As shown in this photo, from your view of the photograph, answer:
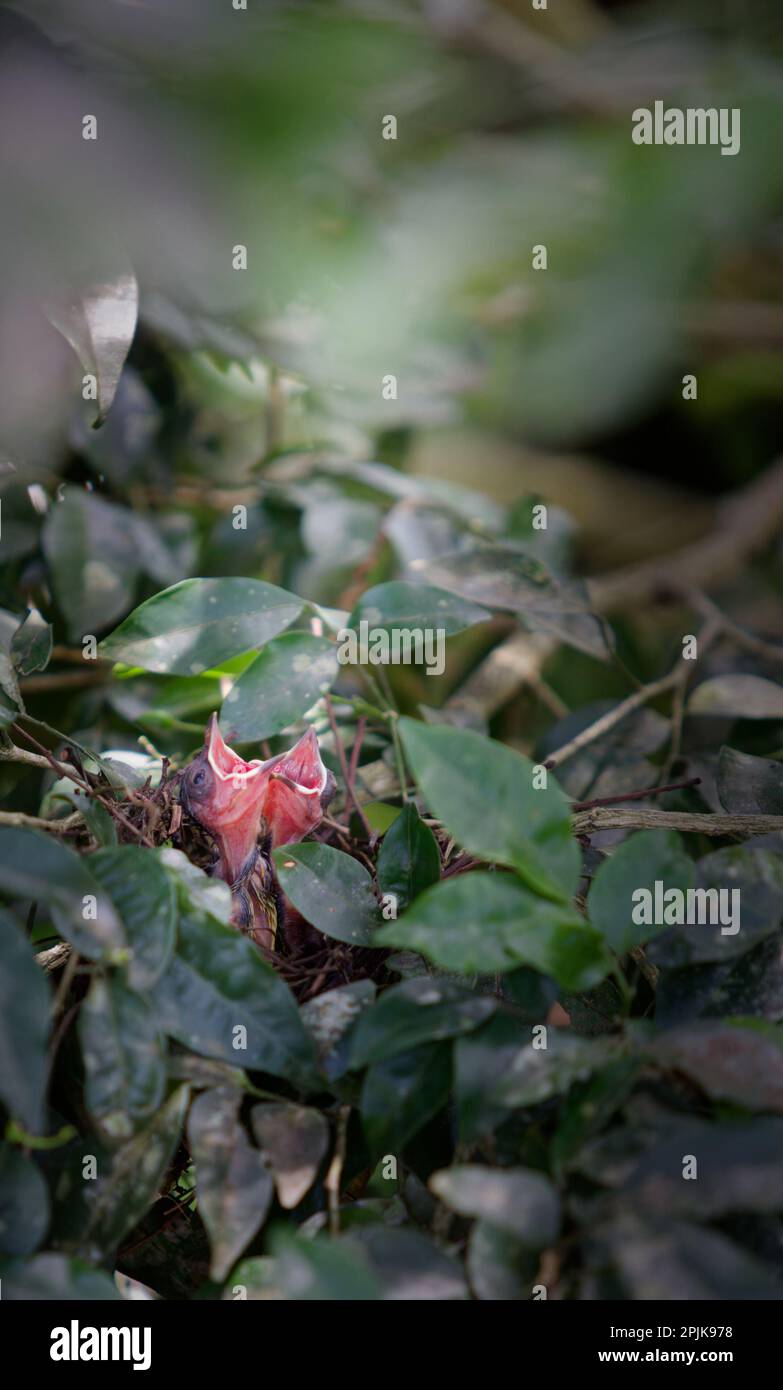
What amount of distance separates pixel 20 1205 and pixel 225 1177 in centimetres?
10

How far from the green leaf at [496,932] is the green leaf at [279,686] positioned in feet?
0.88

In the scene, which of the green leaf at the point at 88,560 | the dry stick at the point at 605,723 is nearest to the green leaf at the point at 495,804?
the dry stick at the point at 605,723

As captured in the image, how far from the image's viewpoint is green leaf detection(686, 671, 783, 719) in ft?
2.90

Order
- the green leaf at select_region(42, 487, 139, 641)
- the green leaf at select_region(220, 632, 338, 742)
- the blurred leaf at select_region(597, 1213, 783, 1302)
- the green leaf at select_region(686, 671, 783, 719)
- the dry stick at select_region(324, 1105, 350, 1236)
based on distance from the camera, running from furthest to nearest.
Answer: the green leaf at select_region(42, 487, 139, 641)
the green leaf at select_region(686, 671, 783, 719)
the green leaf at select_region(220, 632, 338, 742)
the dry stick at select_region(324, 1105, 350, 1236)
the blurred leaf at select_region(597, 1213, 783, 1302)

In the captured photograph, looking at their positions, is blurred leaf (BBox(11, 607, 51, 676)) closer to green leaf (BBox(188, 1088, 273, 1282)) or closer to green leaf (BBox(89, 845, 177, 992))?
green leaf (BBox(89, 845, 177, 992))

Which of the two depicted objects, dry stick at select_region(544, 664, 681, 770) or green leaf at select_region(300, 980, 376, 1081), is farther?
dry stick at select_region(544, 664, 681, 770)

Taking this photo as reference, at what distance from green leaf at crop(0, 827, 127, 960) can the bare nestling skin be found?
0.14 meters

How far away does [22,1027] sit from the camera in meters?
0.46

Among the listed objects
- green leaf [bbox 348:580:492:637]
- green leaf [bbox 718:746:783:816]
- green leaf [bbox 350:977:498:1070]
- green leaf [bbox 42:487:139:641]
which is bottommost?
green leaf [bbox 350:977:498:1070]

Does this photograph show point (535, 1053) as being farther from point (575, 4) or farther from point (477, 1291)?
point (575, 4)

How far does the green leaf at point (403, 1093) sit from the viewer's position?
530 mm

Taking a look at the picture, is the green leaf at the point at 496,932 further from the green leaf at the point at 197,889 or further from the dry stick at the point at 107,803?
the dry stick at the point at 107,803

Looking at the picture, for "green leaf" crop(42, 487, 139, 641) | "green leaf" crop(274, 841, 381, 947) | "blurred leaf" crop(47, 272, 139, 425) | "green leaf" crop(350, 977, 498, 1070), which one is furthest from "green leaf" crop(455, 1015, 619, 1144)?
"green leaf" crop(42, 487, 139, 641)

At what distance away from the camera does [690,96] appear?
5.47 ft
